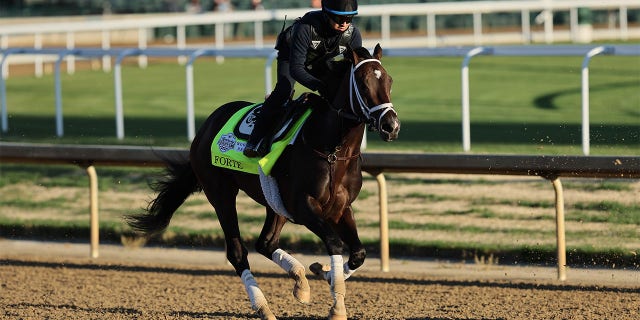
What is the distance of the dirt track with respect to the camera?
21.6 feet

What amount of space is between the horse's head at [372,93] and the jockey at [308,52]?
10.4 inches

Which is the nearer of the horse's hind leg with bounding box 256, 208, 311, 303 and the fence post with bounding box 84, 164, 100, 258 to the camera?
the horse's hind leg with bounding box 256, 208, 311, 303

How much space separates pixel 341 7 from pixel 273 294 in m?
2.13

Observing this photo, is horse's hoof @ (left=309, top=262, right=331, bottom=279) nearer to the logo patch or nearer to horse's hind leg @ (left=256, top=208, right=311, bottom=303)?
horse's hind leg @ (left=256, top=208, right=311, bottom=303)

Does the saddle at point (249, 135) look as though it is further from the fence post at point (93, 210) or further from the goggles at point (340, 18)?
the fence post at point (93, 210)

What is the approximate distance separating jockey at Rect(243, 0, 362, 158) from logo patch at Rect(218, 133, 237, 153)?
218 millimetres

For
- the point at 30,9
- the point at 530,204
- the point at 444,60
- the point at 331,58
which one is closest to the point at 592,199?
the point at 530,204

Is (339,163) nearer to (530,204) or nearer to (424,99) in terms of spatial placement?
(530,204)

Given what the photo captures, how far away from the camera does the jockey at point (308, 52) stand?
600 cm

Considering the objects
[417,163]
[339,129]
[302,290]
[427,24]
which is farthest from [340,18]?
[427,24]

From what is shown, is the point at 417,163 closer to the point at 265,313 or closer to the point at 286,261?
the point at 286,261

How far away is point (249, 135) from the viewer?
655 cm

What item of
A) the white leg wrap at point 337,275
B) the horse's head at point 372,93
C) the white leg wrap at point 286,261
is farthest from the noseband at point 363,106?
the white leg wrap at point 286,261

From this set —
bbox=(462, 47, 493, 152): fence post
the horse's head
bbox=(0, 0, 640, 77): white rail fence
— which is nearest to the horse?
the horse's head
